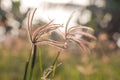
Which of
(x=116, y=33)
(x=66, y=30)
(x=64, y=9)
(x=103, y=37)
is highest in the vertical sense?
(x=66, y=30)

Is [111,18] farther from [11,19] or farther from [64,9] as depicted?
[11,19]

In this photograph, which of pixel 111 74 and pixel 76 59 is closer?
pixel 111 74

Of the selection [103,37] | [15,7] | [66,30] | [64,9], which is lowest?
[64,9]

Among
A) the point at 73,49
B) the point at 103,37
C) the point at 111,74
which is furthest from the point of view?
the point at 73,49

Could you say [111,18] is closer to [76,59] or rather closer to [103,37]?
[76,59]

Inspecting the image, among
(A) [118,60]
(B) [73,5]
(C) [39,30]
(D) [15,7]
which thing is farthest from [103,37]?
(B) [73,5]

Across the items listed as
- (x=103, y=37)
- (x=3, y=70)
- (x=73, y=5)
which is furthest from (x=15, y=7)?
(x=73, y=5)

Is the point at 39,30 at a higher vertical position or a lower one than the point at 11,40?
higher

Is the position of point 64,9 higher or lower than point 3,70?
lower

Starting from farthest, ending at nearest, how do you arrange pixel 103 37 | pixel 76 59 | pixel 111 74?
1. pixel 76 59
2. pixel 103 37
3. pixel 111 74
